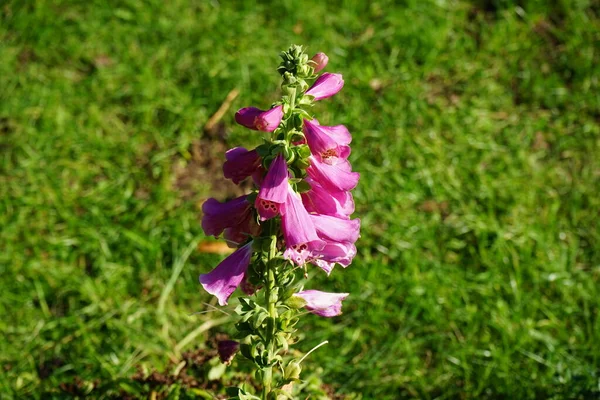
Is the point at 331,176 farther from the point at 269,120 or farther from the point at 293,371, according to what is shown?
the point at 293,371

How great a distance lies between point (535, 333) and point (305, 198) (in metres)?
1.76

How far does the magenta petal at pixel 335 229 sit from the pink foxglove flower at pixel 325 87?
0.34m

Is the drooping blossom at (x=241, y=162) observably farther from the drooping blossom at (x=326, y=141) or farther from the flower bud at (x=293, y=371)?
the flower bud at (x=293, y=371)

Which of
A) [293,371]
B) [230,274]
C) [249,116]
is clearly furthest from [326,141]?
[293,371]

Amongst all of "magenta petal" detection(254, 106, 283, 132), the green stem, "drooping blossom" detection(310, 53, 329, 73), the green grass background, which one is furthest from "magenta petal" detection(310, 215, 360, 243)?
the green grass background

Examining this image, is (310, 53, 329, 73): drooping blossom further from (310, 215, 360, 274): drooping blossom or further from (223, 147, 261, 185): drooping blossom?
(310, 215, 360, 274): drooping blossom

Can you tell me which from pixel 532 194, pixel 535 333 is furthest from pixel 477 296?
pixel 532 194

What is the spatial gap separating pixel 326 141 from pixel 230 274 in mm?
467

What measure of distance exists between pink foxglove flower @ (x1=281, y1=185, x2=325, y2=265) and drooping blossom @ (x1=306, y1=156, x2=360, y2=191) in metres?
0.10

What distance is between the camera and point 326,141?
6.26 feet

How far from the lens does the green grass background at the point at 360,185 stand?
3361 millimetres

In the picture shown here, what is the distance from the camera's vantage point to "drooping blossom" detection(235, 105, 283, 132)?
1868 mm

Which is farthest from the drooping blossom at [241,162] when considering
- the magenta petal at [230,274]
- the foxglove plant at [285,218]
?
the magenta petal at [230,274]

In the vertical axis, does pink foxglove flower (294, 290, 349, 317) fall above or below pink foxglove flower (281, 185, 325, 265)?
below
